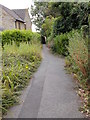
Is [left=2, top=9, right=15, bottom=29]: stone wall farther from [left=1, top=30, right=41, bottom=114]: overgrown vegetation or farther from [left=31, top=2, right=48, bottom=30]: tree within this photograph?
[left=1, top=30, right=41, bottom=114]: overgrown vegetation

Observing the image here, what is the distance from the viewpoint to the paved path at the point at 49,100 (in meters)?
3.16

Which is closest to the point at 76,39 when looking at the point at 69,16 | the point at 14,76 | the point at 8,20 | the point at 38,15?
the point at 14,76

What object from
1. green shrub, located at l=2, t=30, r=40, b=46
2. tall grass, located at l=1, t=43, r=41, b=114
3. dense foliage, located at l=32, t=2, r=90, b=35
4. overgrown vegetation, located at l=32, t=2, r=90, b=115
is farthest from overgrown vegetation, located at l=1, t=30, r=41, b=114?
green shrub, located at l=2, t=30, r=40, b=46

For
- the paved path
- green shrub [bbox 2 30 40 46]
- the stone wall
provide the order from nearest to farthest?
the paved path
green shrub [bbox 2 30 40 46]
the stone wall

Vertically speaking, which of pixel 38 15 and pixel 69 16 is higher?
pixel 38 15

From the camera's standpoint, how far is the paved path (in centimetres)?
316

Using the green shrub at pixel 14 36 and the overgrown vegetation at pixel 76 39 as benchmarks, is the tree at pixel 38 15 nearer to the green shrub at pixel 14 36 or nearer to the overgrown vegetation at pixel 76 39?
the green shrub at pixel 14 36

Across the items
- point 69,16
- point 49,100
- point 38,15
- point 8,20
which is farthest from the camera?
point 38,15

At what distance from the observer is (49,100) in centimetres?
373

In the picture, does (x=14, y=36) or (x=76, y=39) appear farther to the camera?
(x=14, y=36)

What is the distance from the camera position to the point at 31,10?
2972cm

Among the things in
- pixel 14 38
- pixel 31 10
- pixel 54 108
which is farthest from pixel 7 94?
pixel 31 10

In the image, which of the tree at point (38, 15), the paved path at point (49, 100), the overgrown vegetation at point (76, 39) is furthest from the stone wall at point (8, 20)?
the paved path at point (49, 100)

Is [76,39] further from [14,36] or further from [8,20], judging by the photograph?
[8,20]
